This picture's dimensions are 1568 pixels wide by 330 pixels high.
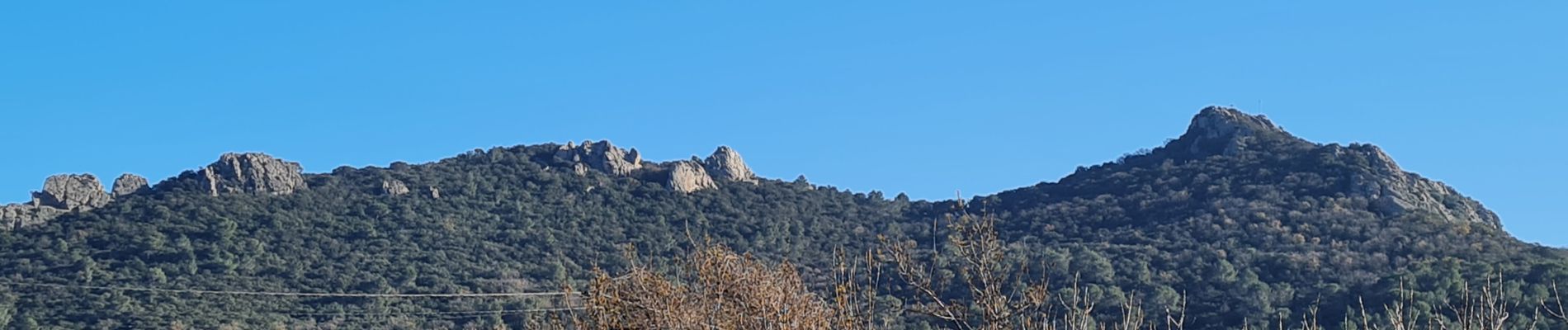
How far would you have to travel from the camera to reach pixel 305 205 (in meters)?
57.2

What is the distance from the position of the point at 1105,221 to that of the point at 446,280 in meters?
19.3

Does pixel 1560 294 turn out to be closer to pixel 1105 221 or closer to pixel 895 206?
pixel 1105 221

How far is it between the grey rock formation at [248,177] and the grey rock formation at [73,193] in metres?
3.09

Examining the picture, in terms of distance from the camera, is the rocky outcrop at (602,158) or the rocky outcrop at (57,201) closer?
the rocky outcrop at (57,201)

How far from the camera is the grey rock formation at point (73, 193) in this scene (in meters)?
55.2

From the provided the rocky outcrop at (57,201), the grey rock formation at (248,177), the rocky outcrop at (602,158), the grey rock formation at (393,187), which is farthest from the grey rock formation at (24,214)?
the rocky outcrop at (602,158)

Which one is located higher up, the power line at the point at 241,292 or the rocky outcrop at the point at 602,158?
the rocky outcrop at the point at 602,158

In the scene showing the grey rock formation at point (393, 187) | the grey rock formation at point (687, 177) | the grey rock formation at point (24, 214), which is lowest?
the grey rock formation at point (24, 214)

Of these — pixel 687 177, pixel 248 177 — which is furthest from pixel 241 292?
pixel 687 177

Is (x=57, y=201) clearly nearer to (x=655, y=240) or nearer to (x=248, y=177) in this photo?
(x=248, y=177)

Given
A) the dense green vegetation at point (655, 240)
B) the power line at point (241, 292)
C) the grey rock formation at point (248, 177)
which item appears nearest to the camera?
the dense green vegetation at point (655, 240)

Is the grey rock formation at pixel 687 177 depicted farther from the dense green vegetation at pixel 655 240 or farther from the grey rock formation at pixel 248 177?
the grey rock formation at pixel 248 177

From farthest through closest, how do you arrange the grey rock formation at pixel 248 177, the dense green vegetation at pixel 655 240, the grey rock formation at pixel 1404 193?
the grey rock formation at pixel 248 177 < the grey rock formation at pixel 1404 193 < the dense green vegetation at pixel 655 240

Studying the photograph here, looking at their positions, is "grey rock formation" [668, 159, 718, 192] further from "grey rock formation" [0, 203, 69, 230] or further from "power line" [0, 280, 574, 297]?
"grey rock formation" [0, 203, 69, 230]
